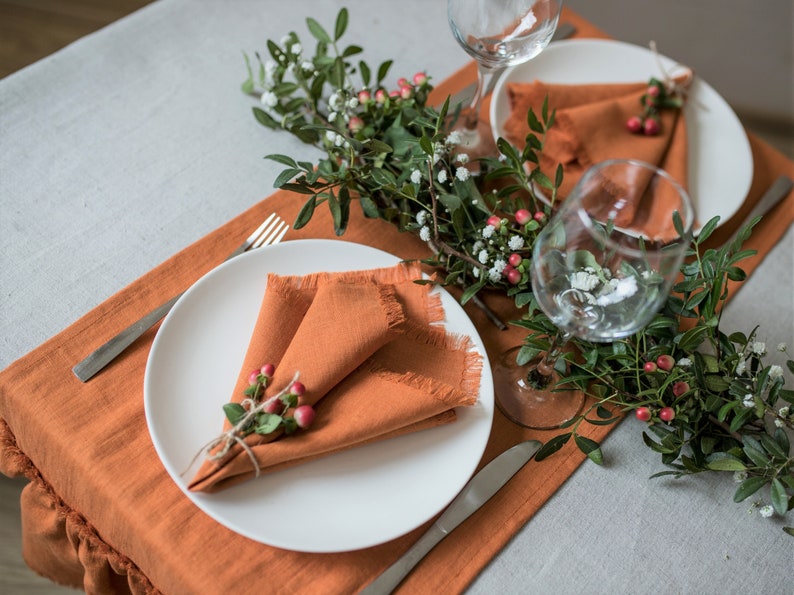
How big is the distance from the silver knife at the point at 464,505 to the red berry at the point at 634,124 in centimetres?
48

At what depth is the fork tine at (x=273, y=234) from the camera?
87cm

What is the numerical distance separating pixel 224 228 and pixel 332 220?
0.13 metres

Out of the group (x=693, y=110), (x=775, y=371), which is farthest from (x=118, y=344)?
(x=693, y=110)

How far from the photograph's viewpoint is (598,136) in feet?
3.21

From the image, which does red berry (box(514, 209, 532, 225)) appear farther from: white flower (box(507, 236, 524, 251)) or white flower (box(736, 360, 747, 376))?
white flower (box(736, 360, 747, 376))

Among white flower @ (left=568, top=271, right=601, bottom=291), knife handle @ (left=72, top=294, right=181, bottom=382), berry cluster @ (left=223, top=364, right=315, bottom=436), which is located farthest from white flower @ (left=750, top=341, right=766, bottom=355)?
knife handle @ (left=72, top=294, right=181, bottom=382)

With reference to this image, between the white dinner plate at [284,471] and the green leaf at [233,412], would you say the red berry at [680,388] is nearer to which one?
the white dinner plate at [284,471]

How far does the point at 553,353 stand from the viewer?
78cm

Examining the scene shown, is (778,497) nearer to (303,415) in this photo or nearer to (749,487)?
(749,487)

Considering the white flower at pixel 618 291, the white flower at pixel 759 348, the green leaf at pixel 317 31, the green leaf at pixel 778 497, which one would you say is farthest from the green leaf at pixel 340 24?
the green leaf at pixel 778 497

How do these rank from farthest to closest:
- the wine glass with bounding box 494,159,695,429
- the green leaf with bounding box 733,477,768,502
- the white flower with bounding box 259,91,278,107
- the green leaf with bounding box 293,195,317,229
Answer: the white flower with bounding box 259,91,278,107 < the green leaf with bounding box 293,195,317,229 < the green leaf with bounding box 733,477,768,502 < the wine glass with bounding box 494,159,695,429

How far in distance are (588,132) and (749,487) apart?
48cm

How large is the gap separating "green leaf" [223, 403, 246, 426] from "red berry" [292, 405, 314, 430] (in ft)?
0.16

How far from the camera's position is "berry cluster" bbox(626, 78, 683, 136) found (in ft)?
3.29
